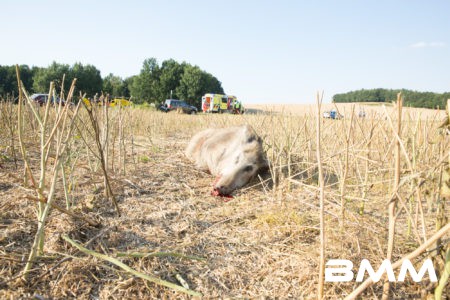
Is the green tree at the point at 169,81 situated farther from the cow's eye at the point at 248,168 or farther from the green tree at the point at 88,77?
the cow's eye at the point at 248,168

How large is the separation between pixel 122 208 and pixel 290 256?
141 centimetres

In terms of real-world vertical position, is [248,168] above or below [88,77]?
below

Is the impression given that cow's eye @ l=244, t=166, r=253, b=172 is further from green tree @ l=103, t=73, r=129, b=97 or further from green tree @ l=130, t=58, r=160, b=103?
green tree @ l=103, t=73, r=129, b=97

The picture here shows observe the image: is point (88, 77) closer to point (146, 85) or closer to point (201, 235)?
point (146, 85)

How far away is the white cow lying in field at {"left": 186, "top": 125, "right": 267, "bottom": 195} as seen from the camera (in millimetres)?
3149

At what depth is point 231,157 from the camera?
3385 mm

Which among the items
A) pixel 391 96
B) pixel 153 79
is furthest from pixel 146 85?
pixel 391 96

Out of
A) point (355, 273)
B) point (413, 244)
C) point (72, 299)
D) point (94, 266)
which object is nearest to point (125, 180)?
point (94, 266)

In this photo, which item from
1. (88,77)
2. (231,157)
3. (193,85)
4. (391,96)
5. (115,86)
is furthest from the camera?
(115,86)

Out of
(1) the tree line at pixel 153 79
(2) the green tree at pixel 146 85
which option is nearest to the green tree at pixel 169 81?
(1) the tree line at pixel 153 79

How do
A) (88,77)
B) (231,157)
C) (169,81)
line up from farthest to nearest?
(169,81) < (88,77) < (231,157)

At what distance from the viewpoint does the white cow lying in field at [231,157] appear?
124 inches

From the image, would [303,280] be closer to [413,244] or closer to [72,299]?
[413,244]

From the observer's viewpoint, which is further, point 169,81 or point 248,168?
point 169,81
